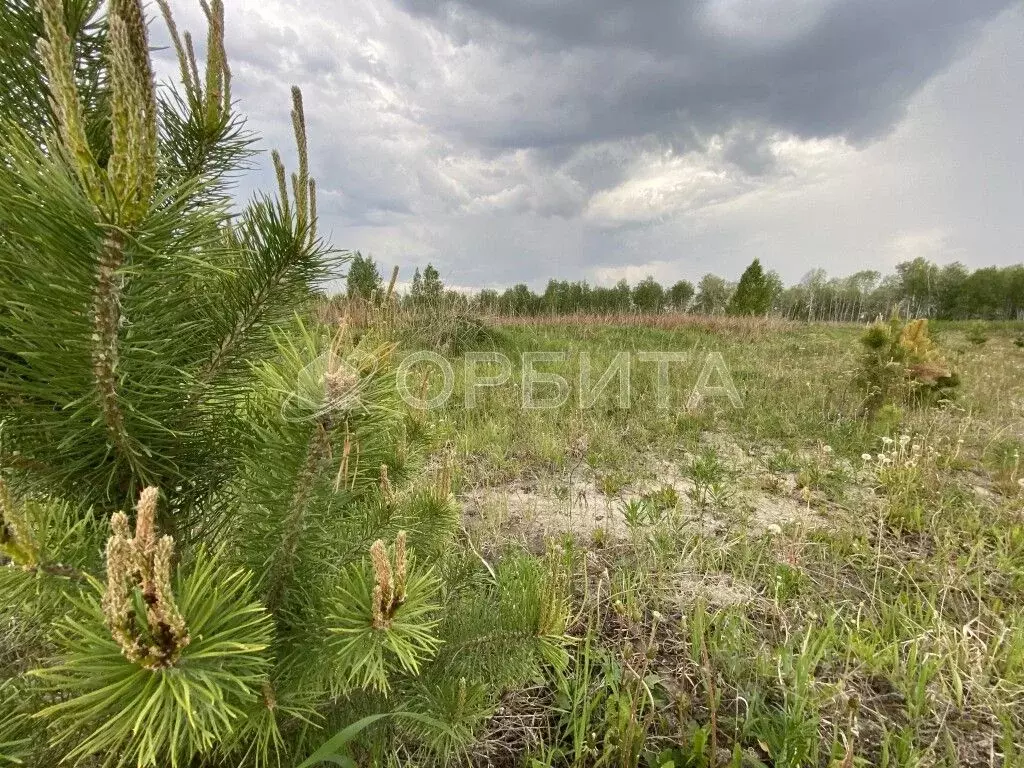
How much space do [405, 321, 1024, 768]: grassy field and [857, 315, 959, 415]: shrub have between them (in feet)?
0.84

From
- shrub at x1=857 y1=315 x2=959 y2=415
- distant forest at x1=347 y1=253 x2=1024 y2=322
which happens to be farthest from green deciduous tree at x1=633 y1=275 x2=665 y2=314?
shrub at x1=857 y1=315 x2=959 y2=415

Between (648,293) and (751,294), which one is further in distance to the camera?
(648,293)

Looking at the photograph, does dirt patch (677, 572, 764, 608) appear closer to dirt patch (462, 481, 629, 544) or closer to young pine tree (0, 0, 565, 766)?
dirt patch (462, 481, 629, 544)

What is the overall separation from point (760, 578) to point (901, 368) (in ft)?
13.4

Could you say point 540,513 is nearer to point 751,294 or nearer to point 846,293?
point 751,294

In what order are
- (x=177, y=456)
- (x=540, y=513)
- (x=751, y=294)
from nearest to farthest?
1. (x=177, y=456)
2. (x=540, y=513)
3. (x=751, y=294)

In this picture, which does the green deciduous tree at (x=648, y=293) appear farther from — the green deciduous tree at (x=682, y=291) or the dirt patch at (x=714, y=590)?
the dirt patch at (x=714, y=590)

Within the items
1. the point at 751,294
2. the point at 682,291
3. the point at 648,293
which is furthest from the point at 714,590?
the point at 682,291

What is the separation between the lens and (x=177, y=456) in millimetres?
860

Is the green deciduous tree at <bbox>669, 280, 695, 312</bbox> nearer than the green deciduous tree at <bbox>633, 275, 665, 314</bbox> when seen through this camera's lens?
No

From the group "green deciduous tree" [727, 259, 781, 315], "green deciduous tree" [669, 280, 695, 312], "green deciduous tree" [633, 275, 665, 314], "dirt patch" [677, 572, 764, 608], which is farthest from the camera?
"green deciduous tree" [669, 280, 695, 312]

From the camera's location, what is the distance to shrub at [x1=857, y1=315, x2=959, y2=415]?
16.7 feet

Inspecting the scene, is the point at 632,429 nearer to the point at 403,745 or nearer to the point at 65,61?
the point at 403,745

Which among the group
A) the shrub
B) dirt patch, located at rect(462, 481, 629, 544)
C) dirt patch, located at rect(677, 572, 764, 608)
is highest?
the shrub
